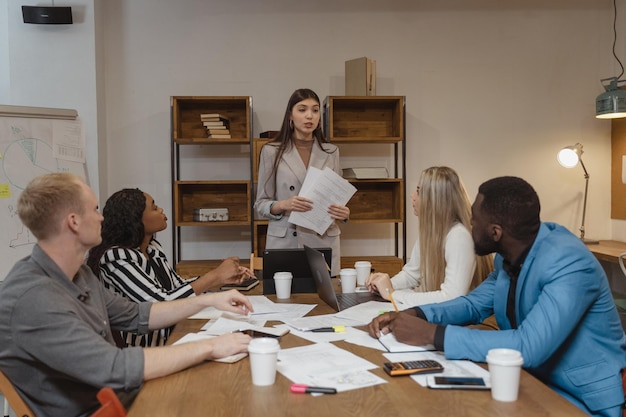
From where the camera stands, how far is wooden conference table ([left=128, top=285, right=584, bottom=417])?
116 cm

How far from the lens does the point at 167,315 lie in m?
1.87

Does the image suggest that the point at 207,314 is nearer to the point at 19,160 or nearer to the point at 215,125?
the point at 19,160

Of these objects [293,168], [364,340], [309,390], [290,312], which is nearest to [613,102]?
[293,168]

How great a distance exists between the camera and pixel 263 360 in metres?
1.29

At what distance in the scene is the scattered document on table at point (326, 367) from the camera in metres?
1.32

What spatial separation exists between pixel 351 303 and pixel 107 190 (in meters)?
2.97

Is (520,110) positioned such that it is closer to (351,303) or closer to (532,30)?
(532,30)

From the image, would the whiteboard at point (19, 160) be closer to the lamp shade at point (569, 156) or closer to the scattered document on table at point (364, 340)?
the scattered document on table at point (364, 340)

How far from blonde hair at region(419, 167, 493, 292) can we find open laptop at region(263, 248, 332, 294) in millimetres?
499

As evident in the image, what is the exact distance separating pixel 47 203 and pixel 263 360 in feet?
2.20

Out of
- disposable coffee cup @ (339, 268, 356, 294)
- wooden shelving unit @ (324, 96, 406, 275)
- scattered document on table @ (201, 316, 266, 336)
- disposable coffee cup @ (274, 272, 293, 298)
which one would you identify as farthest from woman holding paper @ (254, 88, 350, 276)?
scattered document on table @ (201, 316, 266, 336)

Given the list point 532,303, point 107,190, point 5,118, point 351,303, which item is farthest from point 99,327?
point 107,190

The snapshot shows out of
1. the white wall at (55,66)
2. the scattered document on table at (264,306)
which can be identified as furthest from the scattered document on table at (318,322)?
the white wall at (55,66)

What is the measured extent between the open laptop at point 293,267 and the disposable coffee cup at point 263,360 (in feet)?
3.80
